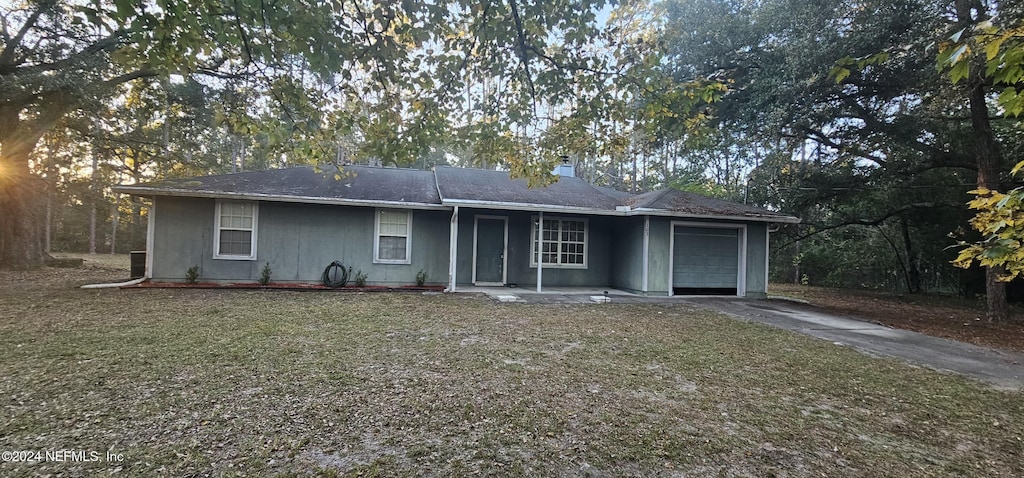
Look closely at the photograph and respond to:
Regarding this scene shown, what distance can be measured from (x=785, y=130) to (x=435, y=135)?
10.2 m

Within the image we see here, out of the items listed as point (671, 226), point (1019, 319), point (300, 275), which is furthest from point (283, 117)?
point (1019, 319)

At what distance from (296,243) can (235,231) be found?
131 cm

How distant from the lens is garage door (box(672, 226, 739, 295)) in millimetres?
11219

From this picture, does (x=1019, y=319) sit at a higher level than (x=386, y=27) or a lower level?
lower

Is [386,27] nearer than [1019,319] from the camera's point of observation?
Yes

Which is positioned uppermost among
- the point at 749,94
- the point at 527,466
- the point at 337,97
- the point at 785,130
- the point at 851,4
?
the point at 851,4

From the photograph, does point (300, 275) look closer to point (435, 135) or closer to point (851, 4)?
point (435, 135)

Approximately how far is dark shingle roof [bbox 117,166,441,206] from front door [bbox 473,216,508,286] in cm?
154

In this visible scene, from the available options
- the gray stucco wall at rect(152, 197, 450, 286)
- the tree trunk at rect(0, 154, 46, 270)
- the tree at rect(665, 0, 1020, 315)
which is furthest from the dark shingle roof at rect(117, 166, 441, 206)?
the tree at rect(665, 0, 1020, 315)

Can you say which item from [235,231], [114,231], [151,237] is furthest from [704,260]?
[114,231]

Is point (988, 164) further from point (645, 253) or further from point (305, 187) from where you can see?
point (305, 187)

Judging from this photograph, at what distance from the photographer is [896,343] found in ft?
21.0

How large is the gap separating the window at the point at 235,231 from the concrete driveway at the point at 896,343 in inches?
396

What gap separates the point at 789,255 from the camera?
69.7 ft
